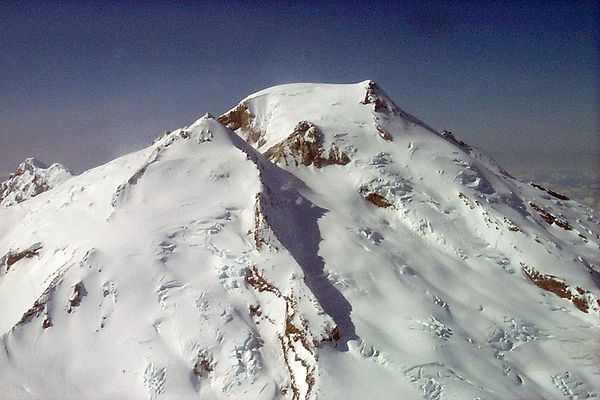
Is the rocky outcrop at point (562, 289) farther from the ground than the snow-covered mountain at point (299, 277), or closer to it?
closer to it

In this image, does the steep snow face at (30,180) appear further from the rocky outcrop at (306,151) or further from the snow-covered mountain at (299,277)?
the rocky outcrop at (306,151)

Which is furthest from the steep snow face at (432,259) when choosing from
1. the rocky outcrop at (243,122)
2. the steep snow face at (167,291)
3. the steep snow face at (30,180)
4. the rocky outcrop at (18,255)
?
the steep snow face at (30,180)

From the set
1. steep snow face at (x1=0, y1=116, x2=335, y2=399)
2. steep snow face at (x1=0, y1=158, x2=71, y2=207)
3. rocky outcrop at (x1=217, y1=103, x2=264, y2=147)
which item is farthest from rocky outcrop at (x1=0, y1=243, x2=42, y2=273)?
rocky outcrop at (x1=217, y1=103, x2=264, y2=147)

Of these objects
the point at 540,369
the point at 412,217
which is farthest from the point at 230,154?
the point at 540,369

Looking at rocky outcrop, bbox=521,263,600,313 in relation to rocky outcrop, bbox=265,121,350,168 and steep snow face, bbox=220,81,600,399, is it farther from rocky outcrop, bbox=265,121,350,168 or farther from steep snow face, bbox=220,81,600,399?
rocky outcrop, bbox=265,121,350,168

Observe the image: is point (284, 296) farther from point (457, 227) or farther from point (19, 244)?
point (19, 244)

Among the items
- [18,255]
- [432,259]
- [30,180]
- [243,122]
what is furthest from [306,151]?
[30,180]
